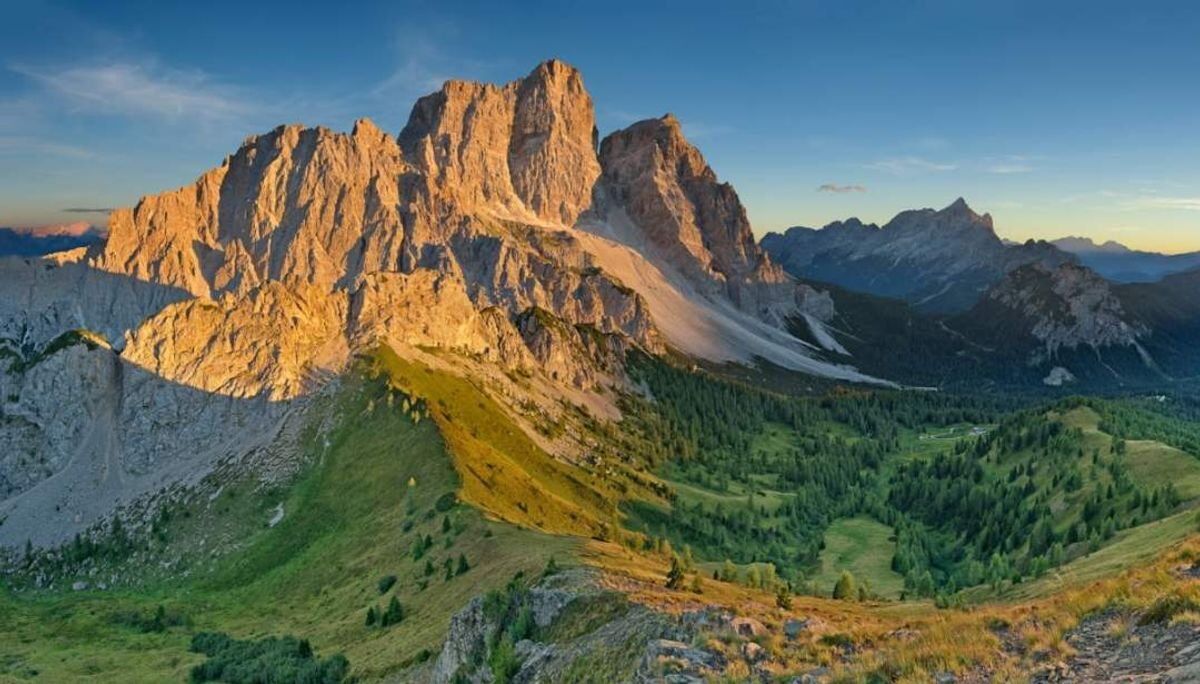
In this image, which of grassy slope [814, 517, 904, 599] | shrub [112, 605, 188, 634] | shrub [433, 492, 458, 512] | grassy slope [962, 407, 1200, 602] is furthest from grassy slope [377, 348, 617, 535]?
grassy slope [962, 407, 1200, 602]

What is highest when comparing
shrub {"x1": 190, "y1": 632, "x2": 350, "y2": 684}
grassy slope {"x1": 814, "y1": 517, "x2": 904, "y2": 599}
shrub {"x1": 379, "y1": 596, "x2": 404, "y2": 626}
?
shrub {"x1": 379, "y1": 596, "x2": 404, "y2": 626}

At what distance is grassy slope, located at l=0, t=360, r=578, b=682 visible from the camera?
7275 centimetres

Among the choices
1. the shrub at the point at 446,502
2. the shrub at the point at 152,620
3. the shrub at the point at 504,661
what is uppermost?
the shrub at the point at 504,661

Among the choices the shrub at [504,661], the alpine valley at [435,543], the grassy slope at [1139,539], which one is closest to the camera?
the alpine valley at [435,543]

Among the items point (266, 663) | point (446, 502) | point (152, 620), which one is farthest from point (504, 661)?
point (152, 620)

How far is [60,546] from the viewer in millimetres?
133125

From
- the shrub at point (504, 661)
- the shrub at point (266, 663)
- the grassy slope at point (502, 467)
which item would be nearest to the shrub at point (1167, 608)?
the shrub at point (504, 661)

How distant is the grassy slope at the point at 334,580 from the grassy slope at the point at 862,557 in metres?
78.6

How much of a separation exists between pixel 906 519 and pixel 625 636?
18075 cm

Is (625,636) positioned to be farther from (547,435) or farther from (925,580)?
(547,435)

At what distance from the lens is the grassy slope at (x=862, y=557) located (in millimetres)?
151400

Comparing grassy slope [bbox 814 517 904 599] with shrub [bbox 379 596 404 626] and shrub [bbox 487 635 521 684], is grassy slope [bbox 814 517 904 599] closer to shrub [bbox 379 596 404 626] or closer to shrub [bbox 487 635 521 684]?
shrub [bbox 379 596 404 626]

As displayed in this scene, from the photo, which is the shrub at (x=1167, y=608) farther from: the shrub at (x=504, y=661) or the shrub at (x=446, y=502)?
the shrub at (x=446, y=502)

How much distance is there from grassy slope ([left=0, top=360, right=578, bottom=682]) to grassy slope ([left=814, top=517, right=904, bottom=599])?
7857 centimetres
